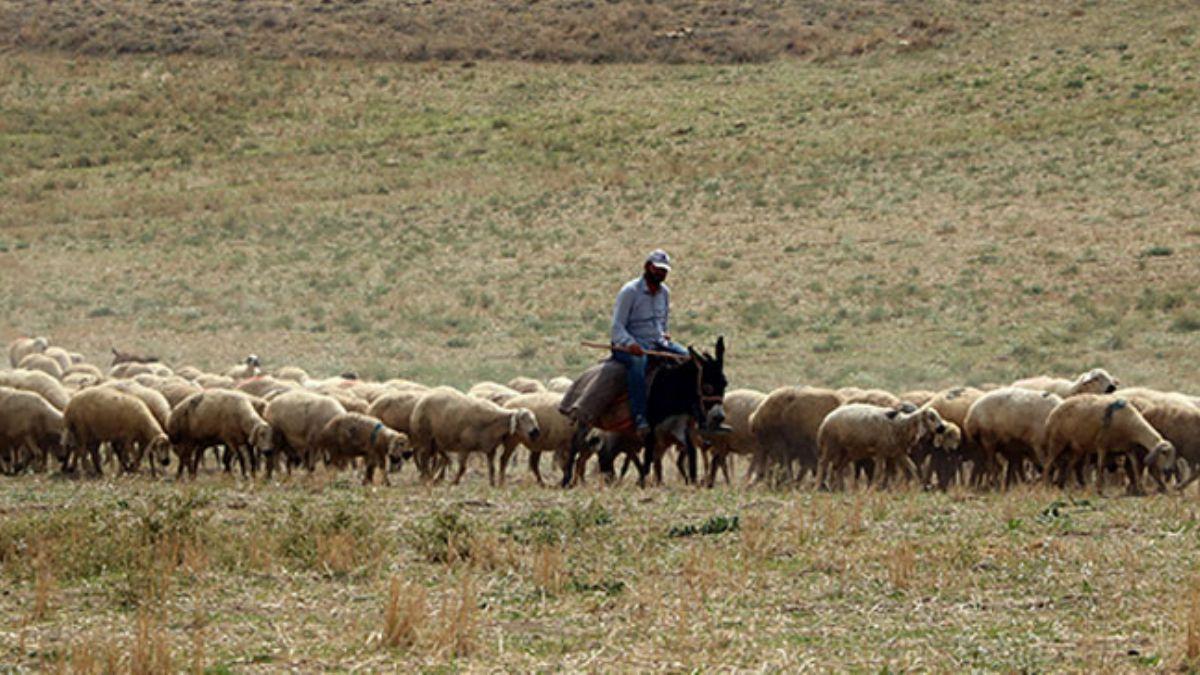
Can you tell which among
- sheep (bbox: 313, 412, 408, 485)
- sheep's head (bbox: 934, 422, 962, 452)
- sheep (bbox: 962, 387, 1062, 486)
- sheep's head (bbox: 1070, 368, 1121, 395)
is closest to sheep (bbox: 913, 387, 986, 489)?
sheep (bbox: 962, 387, 1062, 486)

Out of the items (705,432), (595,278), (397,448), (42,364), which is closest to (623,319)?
(705,432)

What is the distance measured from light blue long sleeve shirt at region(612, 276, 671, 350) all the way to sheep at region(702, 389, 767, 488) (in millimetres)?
3040

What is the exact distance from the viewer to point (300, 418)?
63.5ft

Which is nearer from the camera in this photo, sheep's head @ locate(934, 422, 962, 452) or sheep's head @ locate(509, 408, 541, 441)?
sheep's head @ locate(934, 422, 962, 452)

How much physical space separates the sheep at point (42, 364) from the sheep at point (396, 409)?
9496 millimetres

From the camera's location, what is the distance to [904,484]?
17.0m

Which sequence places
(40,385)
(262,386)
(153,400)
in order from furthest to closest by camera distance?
1. (262,386)
2. (40,385)
3. (153,400)

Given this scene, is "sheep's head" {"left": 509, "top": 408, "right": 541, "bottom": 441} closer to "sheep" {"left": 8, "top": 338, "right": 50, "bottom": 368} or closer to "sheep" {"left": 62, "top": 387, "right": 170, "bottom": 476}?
"sheep" {"left": 62, "top": 387, "right": 170, "bottom": 476}

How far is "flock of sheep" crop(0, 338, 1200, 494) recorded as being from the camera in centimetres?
1747

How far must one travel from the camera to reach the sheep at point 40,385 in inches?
824

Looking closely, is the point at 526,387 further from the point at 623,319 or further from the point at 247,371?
the point at 623,319

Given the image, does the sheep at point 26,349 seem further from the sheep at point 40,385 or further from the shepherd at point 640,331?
the shepherd at point 640,331

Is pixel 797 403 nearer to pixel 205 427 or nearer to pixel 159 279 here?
pixel 205 427

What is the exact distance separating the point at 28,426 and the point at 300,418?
300 cm
